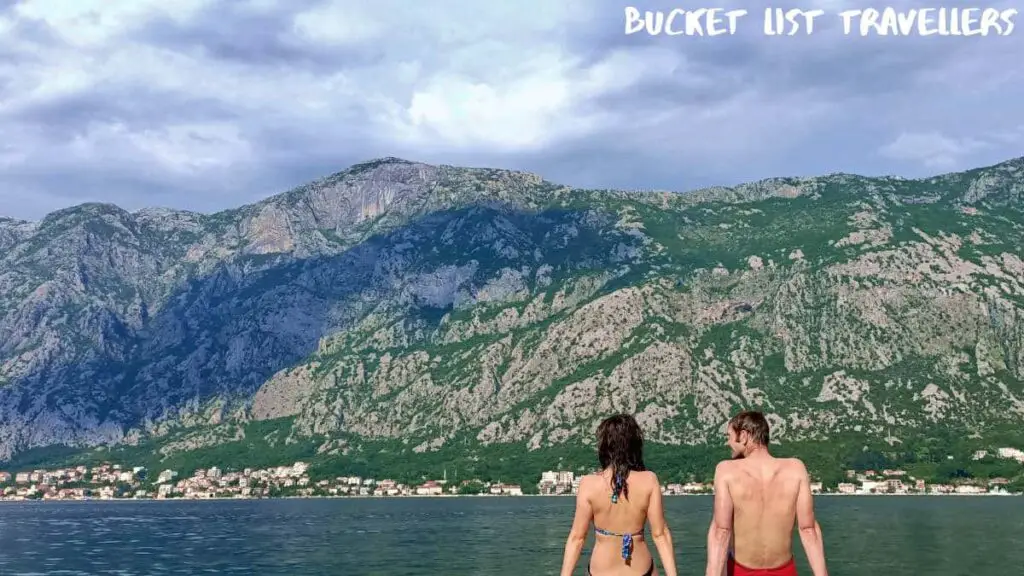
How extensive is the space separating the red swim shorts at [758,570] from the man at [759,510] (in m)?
0.01

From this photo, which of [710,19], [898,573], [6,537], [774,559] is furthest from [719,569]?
Result: [6,537]

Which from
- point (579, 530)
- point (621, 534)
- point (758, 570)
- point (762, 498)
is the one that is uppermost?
point (762, 498)

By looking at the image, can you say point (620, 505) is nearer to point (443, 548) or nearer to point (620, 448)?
point (620, 448)

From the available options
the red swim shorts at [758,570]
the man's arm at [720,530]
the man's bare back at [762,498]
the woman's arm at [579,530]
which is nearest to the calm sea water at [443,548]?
the red swim shorts at [758,570]

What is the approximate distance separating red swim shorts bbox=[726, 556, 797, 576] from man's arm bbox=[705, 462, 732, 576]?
1.15ft

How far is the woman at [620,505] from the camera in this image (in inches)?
561

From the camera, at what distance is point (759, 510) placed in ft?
46.5

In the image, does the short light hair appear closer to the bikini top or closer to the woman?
the woman

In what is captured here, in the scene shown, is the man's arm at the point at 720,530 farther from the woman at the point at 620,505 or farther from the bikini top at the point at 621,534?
the bikini top at the point at 621,534

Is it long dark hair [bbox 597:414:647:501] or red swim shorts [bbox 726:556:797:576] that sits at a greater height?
long dark hair [bbox 597:414:647:501]

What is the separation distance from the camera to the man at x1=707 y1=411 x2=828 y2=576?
46.2 feet

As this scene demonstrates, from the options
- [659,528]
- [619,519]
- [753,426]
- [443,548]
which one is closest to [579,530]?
[619,519]

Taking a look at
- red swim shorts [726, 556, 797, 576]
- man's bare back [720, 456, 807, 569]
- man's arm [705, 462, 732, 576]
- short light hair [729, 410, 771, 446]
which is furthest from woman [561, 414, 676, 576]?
short light hair [729, 410, 771, 446]

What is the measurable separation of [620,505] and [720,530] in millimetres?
1367
